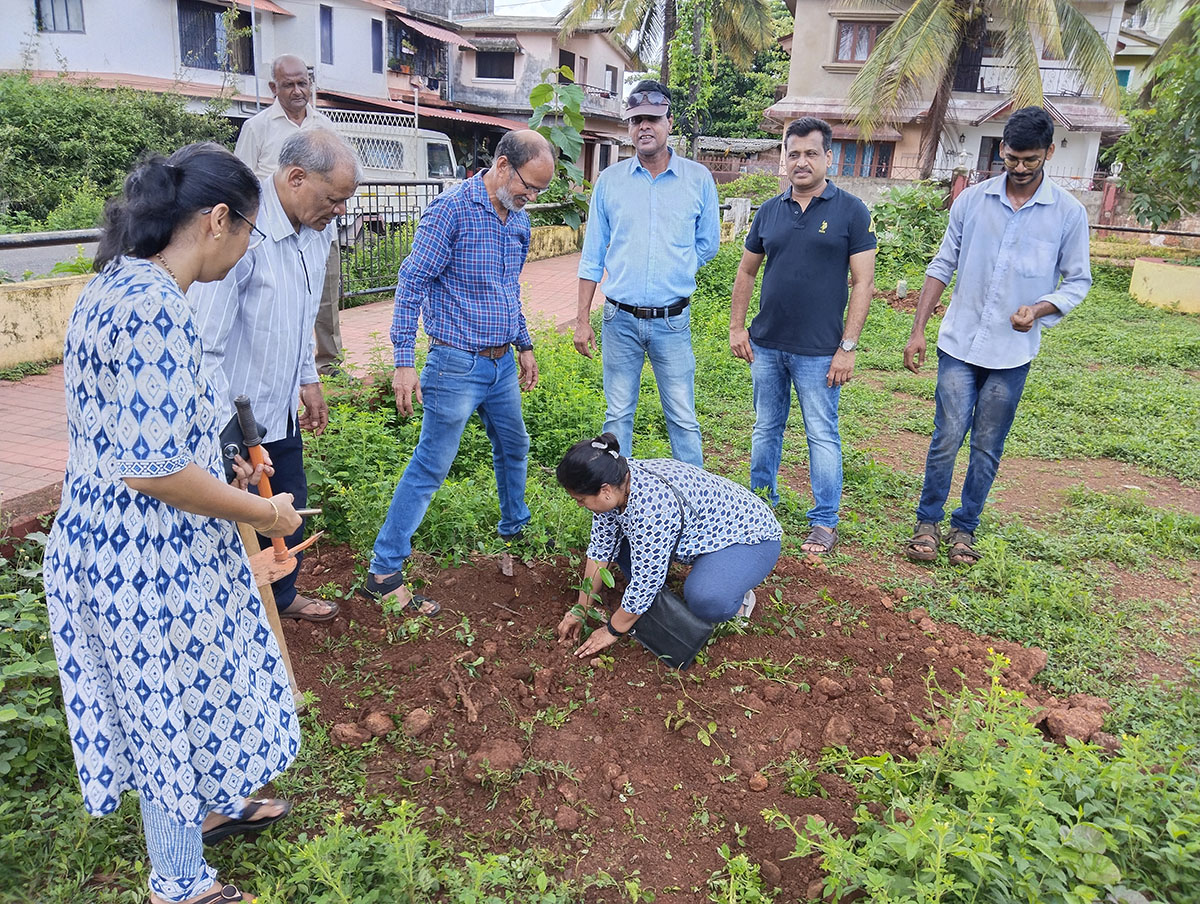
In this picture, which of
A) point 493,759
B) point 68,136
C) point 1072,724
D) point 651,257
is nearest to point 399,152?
point 68,136

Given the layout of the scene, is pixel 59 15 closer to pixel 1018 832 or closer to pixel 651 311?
pixel 651 311

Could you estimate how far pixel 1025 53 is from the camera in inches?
807

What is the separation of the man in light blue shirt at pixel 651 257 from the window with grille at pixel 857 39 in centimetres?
2319

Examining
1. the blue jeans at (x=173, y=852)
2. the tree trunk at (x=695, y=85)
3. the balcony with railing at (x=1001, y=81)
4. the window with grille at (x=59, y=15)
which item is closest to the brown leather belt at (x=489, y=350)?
the blue jeans at (x=173, y=852)

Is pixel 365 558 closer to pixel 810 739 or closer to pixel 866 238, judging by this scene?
pixel 810 739

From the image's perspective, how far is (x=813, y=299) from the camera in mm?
4184

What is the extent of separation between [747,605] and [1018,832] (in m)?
1.56

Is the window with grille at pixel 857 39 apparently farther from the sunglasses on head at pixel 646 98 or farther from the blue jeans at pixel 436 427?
the blue jeans at pixel 436 427

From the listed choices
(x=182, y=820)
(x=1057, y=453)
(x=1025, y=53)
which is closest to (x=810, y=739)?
(x=182, y=820)

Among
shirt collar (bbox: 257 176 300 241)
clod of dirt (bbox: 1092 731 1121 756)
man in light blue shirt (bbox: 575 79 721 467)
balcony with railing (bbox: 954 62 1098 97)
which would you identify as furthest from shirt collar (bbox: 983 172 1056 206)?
balcony with railing (bbox: 954 62 1098 97)

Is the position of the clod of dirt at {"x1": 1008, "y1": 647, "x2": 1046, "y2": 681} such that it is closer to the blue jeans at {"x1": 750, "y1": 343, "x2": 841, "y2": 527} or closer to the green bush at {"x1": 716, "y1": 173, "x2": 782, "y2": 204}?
the blue jeans at {"x1": 750, "y1": 343, "x2": 841, "y2": 527}

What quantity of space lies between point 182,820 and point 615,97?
120 feet

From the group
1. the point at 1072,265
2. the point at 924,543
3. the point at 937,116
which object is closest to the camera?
the point at 1072,265

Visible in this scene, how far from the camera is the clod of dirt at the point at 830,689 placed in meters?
3.13
